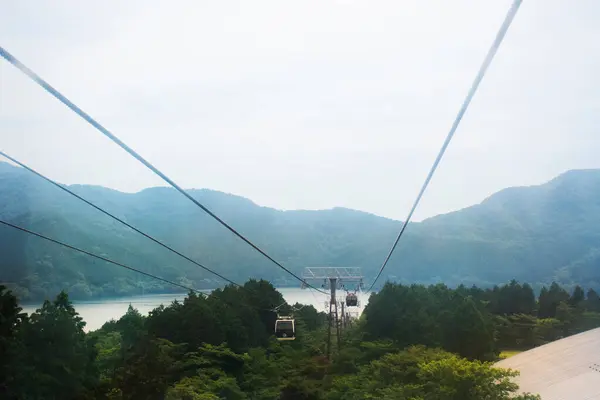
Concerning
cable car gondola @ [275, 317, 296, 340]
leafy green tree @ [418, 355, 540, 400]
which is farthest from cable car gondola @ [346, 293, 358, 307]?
leafy green tree @ [418, 355, 540, 400]

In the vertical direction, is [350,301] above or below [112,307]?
above

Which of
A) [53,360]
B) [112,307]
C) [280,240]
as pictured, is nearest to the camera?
[53,360]

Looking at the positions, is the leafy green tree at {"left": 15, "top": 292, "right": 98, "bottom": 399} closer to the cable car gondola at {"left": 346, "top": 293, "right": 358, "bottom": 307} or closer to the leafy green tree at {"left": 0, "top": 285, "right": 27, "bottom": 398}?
the leafy green tree at {"left": 0, "top": 285, "right": 27, "bottom": 398}

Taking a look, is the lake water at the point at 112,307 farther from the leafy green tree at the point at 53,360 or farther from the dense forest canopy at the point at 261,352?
the leafy green tree at the point at 53,360

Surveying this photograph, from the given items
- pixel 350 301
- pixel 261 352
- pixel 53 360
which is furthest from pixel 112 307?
pixel 53 360

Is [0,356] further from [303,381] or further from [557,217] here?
[557,217]

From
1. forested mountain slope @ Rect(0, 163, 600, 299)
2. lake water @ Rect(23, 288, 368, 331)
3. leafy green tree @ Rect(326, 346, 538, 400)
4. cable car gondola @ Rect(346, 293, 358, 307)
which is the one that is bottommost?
lake water @ Rect(23, 288, 368, 331)

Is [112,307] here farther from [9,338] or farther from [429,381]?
[429,381]
